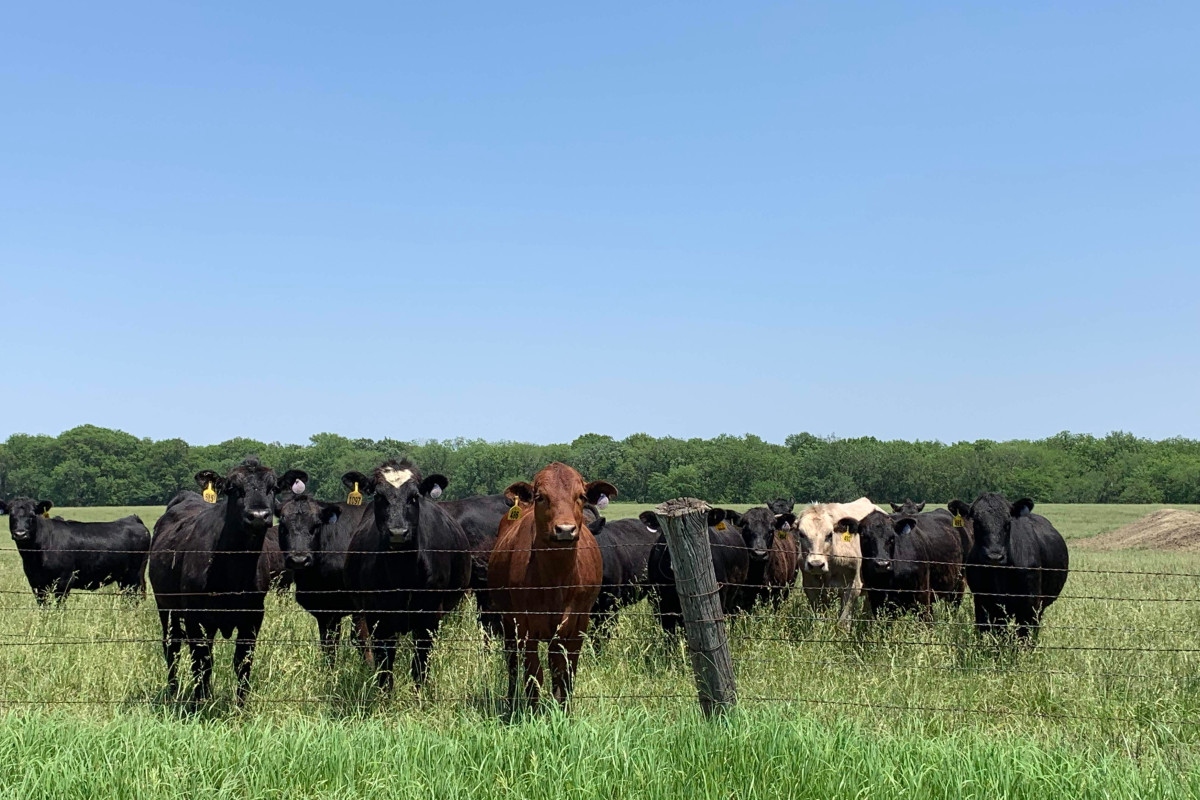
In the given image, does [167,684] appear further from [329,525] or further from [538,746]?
[538,746]

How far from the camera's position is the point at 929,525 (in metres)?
13.6

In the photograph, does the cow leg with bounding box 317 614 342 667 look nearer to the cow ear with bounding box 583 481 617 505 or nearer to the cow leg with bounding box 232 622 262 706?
the cow leg with bounding box 232 622 262 706

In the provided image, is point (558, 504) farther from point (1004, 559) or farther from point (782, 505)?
point (782, 505)

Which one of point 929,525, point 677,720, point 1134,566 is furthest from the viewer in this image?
point 1134,566

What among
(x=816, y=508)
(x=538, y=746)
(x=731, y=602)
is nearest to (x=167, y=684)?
(x=538, y=746)

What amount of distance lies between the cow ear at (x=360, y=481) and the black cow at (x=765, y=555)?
417 centimetres

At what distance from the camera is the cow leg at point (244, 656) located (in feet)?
23.7

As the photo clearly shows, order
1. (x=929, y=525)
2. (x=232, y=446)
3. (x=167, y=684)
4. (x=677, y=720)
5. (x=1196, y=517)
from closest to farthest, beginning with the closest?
1. (x=677, y=720)
2. (x=167, y=684)
3. (x=929, y=525)
4. (x=1196, y=517)
5. (x=232, y=446)

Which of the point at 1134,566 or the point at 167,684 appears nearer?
the point at 167,684

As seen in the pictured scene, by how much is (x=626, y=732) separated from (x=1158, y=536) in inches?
1353

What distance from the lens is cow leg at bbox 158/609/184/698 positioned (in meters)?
7.63

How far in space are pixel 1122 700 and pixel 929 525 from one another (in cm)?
712

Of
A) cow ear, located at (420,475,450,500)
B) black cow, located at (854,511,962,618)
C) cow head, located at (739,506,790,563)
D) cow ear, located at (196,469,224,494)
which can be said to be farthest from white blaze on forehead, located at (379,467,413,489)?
black cow, located at (854,511,962,618)

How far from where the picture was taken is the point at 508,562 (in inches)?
→ 293
